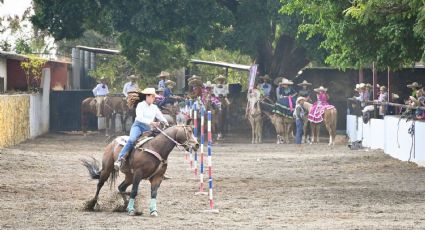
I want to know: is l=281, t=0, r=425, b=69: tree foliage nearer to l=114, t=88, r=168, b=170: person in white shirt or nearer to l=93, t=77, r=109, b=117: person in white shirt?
l=114, t=88, r=168, b=170: person in white shirt

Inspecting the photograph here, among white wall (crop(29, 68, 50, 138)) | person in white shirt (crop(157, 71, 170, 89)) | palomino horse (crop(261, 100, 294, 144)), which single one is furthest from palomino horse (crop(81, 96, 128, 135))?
palomino horse (crop(261, 100, 294, 144))

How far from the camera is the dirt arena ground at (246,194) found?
1716 centimetres

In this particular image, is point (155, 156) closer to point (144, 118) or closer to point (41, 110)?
point (144, 118)

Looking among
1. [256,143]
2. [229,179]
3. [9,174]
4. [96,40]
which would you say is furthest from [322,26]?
[96,40]

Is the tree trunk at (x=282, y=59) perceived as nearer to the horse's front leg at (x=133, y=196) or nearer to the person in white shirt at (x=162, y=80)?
the person in white shirt at (x=162, y=80)

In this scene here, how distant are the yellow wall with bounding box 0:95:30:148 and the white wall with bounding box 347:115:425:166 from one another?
10865 millimetres

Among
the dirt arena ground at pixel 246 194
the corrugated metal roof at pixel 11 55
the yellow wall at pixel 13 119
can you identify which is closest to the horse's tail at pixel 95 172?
the dirt arena ground at pixel 246 194

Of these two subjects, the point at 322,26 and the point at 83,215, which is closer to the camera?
the point at 83,215

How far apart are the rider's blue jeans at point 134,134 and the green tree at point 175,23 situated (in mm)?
26110

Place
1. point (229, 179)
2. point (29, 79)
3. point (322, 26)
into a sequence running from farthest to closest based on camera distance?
point (29, 79)
point (322, 26)
point (229, 179)

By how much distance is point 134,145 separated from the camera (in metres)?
19.1

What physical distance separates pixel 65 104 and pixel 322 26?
25.4 metres

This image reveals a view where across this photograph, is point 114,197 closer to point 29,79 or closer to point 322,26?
point 322,26

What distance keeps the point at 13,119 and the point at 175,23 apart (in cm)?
1046
